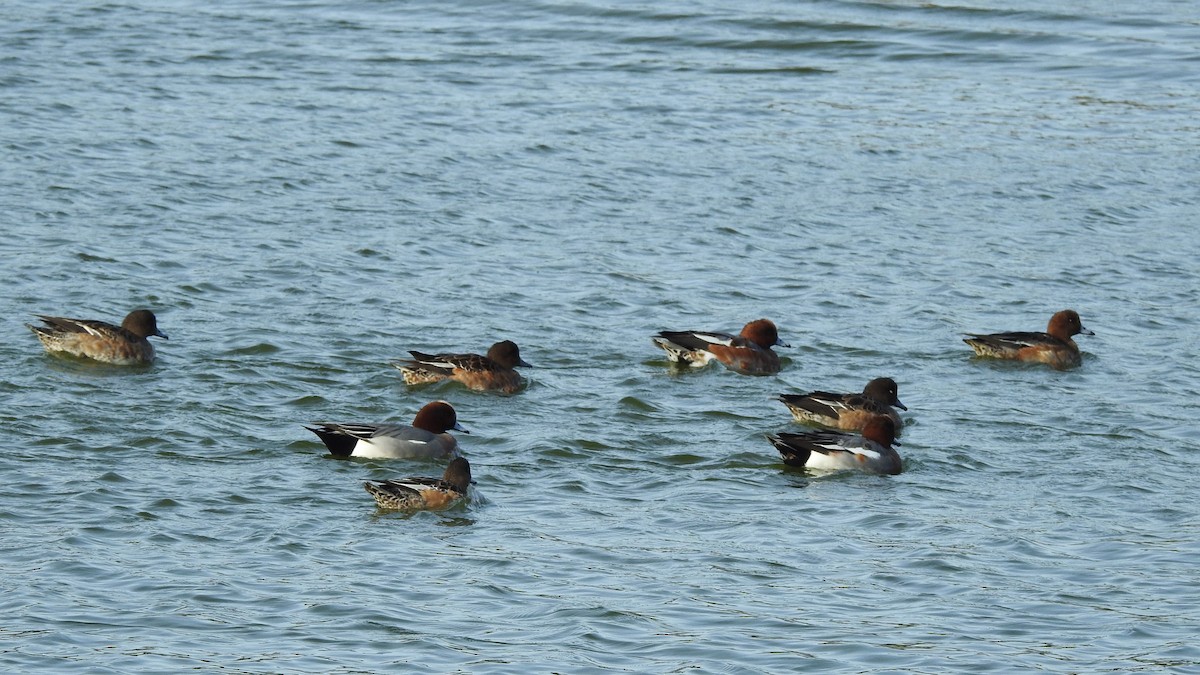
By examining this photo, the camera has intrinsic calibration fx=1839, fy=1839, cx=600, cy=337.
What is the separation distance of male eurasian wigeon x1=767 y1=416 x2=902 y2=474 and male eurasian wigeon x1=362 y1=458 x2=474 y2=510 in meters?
2.61

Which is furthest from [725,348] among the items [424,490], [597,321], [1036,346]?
[424,490]

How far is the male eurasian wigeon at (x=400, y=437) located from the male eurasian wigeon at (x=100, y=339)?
242 centimetres

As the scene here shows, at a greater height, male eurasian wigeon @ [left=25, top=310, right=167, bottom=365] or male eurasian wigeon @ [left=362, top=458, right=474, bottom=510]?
male eurasian wigeon @ [left=25, top=310, right=167, bottom=365]

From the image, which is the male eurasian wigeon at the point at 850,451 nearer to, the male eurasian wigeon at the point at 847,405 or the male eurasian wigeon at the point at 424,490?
the male eurasian wigeon at the point at 847,405

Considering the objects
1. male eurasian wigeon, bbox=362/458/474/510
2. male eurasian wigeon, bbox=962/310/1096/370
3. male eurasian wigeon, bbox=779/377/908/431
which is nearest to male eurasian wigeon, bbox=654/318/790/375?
male eurasian wigeon, bbox=779/377/908/431

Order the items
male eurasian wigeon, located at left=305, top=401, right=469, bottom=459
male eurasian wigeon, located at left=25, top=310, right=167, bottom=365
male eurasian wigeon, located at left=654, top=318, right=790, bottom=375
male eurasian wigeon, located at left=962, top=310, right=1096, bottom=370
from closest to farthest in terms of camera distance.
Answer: male eurasian wigeon, located at left=305, top=401, right=469, bottom=459, male eurasian wigeon, located at left=25, top=310, right=167, bottom=365, male eurasian wigeon, located at left=654, top=318, right=790, bottom=375, male eurasian wigeon, located at left=962, top=310, right=1096, bottom=370

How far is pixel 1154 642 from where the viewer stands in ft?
32.9

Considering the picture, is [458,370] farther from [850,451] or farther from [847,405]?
[850,451]

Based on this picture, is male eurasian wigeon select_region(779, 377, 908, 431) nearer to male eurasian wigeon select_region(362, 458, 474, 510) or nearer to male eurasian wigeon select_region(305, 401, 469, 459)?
male eurasian wigeon select_region(305, 401, 469, 459)

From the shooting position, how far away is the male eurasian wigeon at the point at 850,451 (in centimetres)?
1350

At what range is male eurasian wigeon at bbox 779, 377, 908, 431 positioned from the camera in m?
14.5

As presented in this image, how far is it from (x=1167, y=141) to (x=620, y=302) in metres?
11.4

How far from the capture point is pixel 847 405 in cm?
1466

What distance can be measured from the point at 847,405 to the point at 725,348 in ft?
5.65
